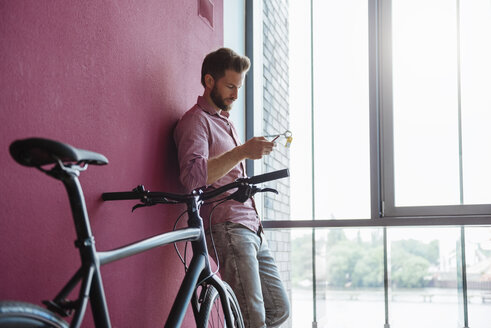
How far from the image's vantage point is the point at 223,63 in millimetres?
2125

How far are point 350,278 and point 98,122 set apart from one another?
196 centimetres

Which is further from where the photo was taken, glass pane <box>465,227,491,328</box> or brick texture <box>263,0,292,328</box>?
brick texture <box>263,0,292,328</box>

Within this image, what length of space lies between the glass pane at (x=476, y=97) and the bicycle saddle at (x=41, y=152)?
97.0 inches

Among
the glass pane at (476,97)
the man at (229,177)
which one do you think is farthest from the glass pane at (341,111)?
the man at (229,177)

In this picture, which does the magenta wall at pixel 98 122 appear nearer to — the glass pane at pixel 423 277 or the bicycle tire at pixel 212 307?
the bicycle tire at pixel 212 307

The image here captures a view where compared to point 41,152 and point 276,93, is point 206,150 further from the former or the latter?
point 276,93

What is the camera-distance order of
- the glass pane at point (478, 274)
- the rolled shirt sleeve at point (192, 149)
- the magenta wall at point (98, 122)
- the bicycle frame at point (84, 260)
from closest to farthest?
the bicycle frame at point (84, 260), the magenta wall at point (98, 122), the rolled shirt sleeve at point (192, 149), the glass pane at point (478, 274)

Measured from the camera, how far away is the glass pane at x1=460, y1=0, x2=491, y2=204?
288cm

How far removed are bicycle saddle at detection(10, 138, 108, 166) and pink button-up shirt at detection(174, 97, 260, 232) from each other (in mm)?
899

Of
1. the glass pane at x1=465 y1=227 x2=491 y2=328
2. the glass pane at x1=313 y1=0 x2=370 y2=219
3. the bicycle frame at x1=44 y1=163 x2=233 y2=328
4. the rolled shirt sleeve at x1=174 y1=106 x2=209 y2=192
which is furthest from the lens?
the glass pane at x1=313 y1=0 x2=370 y2=219

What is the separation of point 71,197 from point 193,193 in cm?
65

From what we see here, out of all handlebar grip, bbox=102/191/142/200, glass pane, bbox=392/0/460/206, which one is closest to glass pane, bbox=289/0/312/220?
glass pane, bbox=392/0/460/206

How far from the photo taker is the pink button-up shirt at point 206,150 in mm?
1854

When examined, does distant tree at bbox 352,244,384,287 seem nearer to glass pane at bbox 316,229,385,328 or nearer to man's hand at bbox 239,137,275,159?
glass pane at bbox 316,229,385,328
